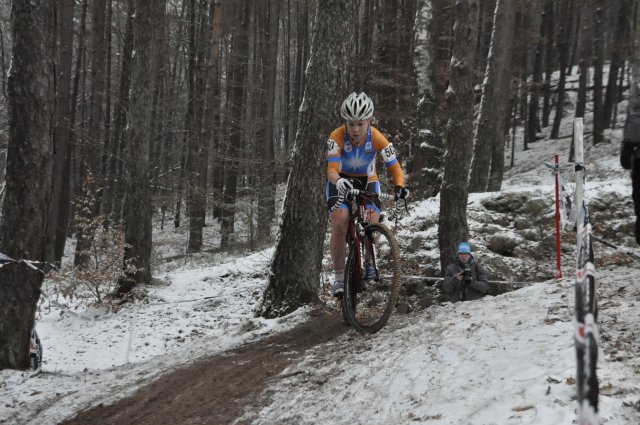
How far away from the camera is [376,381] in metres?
3.77

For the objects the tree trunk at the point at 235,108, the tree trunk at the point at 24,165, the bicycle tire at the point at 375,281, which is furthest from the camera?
the tree trunk at the point at 235,108

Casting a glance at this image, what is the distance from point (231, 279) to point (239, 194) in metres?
6.99

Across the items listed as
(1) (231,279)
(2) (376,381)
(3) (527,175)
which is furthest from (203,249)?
(2) (376,381)

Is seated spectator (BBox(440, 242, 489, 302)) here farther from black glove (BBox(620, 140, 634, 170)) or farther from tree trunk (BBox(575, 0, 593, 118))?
tree trunk (BBox(575, 0, 593, 118))

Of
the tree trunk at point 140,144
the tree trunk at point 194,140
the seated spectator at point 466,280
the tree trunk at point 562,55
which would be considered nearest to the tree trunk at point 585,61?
the tree trunk at point 562,55

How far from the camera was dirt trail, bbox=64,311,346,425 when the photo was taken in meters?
4.15

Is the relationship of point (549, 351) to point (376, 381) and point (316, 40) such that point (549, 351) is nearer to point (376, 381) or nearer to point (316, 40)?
point (376, 381)

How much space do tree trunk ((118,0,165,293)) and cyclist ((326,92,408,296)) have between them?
7309mm

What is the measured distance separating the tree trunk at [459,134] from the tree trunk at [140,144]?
6.59 metres

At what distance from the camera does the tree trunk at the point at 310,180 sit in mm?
6914

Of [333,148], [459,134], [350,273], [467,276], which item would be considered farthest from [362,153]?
[459,134]

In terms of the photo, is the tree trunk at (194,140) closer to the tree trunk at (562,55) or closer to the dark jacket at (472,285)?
the dark jacket at (472,285)

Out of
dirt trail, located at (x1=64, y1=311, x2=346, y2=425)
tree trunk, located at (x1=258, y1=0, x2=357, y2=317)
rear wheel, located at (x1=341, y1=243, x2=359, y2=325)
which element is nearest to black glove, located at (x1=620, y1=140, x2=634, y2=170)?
rear wheel, located at (x1=341, y1=243, x2=359, y2=325)

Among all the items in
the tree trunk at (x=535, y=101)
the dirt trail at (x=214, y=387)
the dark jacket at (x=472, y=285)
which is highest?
the tree trunk at (x=535, y=101)
